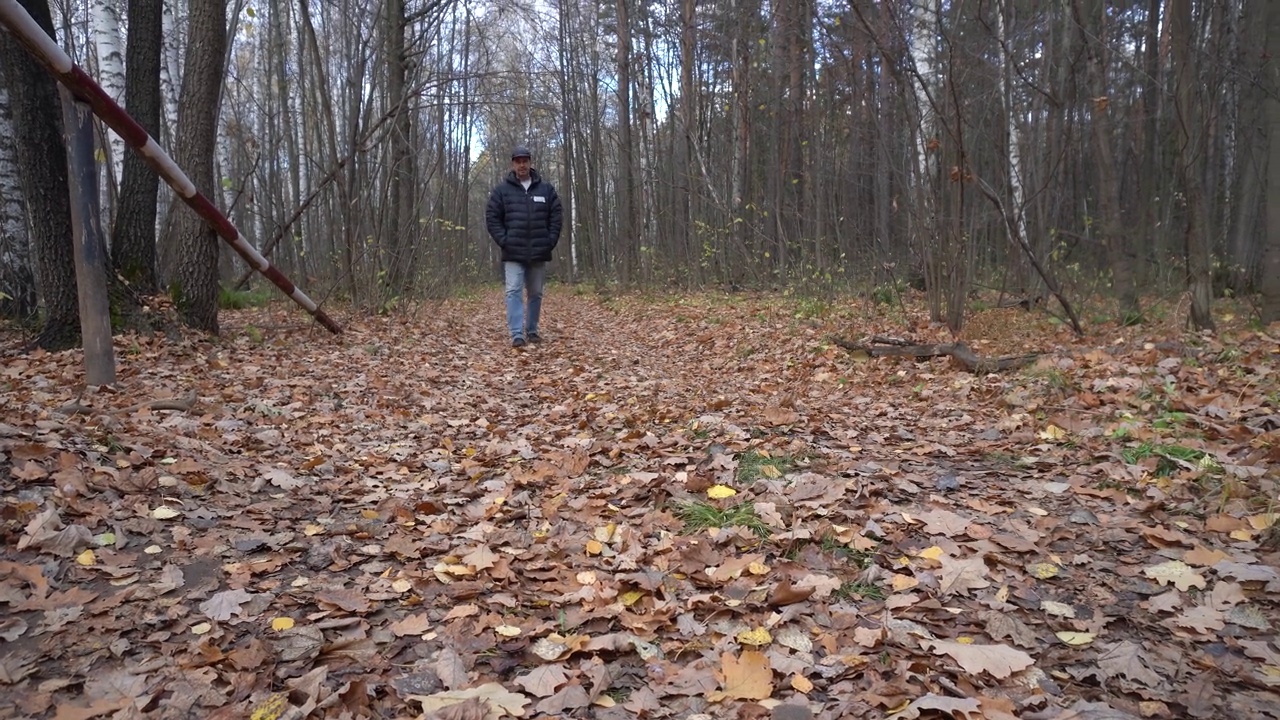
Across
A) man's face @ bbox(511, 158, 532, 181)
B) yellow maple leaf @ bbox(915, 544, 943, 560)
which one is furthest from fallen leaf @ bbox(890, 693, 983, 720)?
man's face @ bbox(511, 158, 532, 181)

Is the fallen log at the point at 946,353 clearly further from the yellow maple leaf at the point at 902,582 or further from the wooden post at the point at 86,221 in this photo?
the wooden post at the point at 86,221

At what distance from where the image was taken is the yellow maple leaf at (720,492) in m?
3.37

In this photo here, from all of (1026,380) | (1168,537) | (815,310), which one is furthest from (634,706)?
(815,310)

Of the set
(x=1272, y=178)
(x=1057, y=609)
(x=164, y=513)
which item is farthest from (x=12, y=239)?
(x=1272, y=178)

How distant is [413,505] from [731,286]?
13380mm

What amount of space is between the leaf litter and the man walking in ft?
11.5

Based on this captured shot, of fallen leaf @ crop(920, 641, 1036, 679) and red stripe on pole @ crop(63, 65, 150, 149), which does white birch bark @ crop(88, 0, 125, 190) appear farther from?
fallen leaf @ crop(920, 641, 1036, 679)

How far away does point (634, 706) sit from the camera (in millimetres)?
1966

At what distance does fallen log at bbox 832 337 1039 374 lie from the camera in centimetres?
585

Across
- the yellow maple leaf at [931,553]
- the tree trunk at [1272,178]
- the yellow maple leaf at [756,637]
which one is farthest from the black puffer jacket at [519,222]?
the yellow maple leaf at [756,637]

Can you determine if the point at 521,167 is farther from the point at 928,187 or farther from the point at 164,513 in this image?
the point at 164,513

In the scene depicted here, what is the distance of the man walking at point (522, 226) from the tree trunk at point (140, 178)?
3.28 metres

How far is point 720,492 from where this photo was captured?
3393 millimetres

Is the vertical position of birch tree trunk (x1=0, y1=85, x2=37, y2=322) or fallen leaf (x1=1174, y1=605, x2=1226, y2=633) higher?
birch tree trunk (x1=0, y1=85, x2=37, y2=322)
